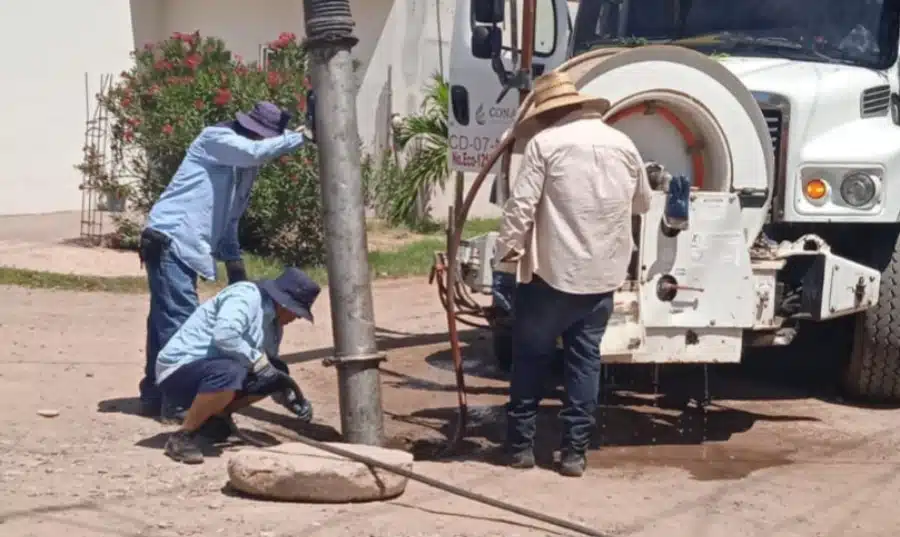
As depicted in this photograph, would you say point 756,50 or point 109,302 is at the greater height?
point 756,50

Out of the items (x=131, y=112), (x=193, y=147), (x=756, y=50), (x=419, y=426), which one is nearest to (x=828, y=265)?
(x=756, y=50)

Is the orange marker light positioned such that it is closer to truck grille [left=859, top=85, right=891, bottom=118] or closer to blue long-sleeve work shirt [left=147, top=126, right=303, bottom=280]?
truck grille [left=859, top=85, right=891, bottom=118]

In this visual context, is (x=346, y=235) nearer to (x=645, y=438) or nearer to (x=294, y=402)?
(x=294, y=402)

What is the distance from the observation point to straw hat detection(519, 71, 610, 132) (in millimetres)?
6469

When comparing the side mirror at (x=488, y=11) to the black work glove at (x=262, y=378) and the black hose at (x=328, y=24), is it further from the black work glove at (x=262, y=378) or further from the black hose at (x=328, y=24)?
the black work glove at (x=262, y=378)

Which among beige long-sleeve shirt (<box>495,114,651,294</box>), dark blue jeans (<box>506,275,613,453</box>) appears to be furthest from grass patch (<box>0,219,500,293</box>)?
beige long-sleeve shirt (<box>495,114,651,294</box>)

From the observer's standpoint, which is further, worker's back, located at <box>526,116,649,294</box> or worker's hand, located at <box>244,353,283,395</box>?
worker's hand, located at <box>244,353,283,395</box>

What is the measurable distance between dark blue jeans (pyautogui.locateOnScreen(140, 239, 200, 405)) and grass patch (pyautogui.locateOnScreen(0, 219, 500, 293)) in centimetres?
429

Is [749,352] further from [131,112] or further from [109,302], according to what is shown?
[131,112]

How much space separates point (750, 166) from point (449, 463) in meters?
2.16

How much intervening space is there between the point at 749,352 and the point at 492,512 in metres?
4.19

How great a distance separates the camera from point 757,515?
19.9 ft

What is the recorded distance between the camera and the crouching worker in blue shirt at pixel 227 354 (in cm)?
643

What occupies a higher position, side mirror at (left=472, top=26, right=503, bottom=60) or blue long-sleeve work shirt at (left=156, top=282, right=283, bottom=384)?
side mirror at (left=472, top=26, right=503, bottom=60)
